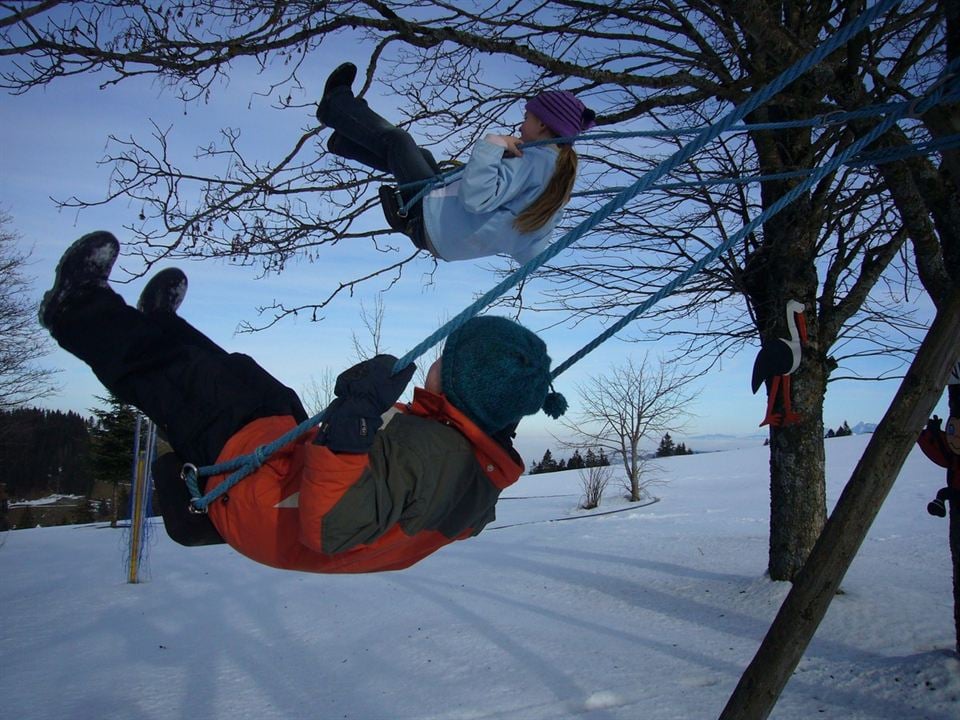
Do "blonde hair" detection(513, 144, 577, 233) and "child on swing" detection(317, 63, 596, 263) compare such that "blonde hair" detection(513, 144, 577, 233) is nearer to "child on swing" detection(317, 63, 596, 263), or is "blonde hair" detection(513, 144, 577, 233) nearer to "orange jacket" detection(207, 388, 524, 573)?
"child on swing" detection(317, 63, 596, 263)

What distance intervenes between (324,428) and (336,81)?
4.97ft

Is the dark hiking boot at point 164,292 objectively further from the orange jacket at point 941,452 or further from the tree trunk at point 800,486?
the tree trunk at point 800,486

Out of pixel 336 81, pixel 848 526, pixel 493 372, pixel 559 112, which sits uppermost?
pixel 336 81

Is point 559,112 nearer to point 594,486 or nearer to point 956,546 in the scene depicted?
point 956,546

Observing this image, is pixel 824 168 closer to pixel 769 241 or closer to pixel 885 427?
pixel 885 427

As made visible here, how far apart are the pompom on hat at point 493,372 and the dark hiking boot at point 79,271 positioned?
110 cm

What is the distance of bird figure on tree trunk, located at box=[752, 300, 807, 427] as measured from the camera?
231cm

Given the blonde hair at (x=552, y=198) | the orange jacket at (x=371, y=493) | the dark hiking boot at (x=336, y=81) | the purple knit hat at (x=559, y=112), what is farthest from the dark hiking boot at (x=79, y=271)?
the purple knit hat at (x=559, y=112)

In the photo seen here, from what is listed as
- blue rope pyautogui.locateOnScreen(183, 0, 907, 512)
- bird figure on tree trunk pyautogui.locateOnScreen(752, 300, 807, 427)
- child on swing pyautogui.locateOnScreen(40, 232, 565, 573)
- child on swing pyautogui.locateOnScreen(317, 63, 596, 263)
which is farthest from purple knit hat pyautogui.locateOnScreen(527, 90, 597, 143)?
bird figure on tree trunk pyautogui.locateOnScreen(752, 300, 807, 427)

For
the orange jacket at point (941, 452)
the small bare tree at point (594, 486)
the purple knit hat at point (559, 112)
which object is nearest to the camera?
the purple knit hat at point (559, 112)

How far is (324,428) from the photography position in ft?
4.63

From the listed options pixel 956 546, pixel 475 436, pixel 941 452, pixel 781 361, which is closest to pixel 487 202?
pixel 475 436

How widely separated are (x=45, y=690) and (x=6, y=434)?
12.9 metres

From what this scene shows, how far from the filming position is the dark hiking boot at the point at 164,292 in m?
2.29
